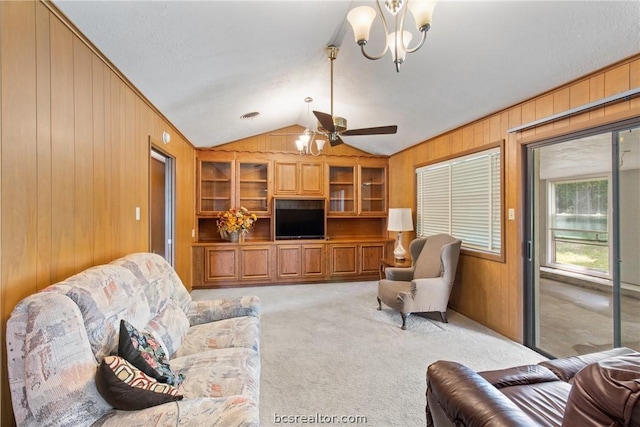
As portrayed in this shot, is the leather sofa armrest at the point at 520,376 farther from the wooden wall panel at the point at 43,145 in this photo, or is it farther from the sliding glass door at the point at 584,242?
the wooden wall panel at the point at 43,145

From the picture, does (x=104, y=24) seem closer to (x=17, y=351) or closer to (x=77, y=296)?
(x=77, y=296)

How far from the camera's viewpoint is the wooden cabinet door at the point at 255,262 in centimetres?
521

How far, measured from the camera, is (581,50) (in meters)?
2.13

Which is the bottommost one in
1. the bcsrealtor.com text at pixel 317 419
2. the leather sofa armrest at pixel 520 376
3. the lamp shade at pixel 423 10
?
the bcsrealtor.com text at pixel 317 419

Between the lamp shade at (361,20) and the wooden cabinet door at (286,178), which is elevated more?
the lamp shade at (361,20)

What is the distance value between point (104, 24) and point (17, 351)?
5.86ft

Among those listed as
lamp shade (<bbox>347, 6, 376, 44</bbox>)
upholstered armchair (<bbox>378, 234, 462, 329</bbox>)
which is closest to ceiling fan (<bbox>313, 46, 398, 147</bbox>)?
lamp shade (<bbox>347, 6, 376, 44</bbox>)

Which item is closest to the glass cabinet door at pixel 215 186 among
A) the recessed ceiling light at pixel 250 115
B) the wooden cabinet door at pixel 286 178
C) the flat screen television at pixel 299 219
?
the wooden cabinet door at pixel 286 178

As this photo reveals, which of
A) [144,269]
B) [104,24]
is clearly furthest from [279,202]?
[104,24]

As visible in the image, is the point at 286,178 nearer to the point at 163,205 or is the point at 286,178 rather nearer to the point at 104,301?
the point at 163,205

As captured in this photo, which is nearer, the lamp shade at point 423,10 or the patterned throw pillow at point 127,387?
the patterned throw pillow at point 127,387

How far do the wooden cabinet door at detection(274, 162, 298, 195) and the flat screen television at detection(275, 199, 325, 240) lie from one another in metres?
0.19

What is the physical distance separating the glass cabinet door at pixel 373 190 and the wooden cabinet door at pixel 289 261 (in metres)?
1.62

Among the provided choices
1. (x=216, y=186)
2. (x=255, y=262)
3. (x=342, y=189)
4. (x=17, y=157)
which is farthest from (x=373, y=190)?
(x=17, y=157)
